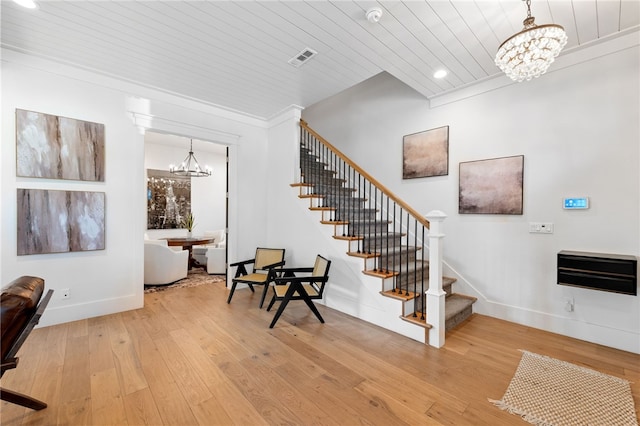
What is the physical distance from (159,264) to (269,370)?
3328 mm

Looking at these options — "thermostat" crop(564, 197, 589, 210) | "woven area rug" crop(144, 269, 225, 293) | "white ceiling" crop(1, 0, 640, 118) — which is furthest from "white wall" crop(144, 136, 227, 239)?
"thermostat" crop(564, 197, 589, 210)

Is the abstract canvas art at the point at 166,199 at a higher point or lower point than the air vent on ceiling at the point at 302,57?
lower

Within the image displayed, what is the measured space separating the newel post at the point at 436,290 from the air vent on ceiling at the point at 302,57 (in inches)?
83.2

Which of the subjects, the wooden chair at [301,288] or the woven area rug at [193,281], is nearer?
the wooden chair at [301,288]

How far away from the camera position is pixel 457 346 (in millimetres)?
2600

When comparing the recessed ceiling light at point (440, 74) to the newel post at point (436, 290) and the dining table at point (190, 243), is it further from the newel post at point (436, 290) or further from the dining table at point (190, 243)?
the dining table at point (190, 243)

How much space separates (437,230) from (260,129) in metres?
3.62

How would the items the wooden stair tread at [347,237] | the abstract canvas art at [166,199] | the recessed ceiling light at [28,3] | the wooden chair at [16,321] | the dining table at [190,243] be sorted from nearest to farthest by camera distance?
the wooden chair at [16,321], the recessed ceiling light at [28,3], the wooden stair tread at [347,237], the dining table at [190,243], the abstract canvas art at [166,199]

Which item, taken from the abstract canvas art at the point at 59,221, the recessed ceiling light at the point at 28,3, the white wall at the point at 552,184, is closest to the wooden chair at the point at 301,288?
the white wall at the point at 552,184

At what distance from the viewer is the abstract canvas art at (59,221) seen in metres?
2.83

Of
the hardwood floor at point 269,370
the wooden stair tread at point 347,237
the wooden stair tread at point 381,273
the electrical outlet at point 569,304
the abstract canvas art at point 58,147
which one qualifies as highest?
the abstract canvas art at point 58,147

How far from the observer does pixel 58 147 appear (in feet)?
9.84

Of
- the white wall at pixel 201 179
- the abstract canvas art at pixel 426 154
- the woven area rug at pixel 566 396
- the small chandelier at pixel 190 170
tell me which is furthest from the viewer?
the white wall at pixel 201 179

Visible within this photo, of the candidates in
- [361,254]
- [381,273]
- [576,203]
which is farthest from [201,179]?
[576,203]
